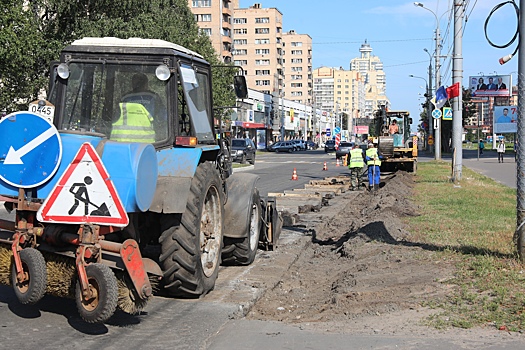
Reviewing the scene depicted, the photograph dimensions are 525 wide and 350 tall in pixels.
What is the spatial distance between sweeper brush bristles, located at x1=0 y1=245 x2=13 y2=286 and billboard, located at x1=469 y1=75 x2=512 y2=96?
76472 mm

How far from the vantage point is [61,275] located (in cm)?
576

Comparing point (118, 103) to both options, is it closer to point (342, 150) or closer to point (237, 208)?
point (237, 208)

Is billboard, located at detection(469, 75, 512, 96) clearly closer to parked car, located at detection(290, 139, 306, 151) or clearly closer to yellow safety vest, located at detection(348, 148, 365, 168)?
parked car, located at detection(290, 139, 306, 151)

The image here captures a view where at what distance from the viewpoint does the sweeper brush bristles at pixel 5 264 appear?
5910 mm

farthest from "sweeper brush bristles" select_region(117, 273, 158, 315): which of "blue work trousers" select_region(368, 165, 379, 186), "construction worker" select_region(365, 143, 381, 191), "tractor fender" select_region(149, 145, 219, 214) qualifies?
"blue work trousers" select_region(368, 165, 379, 186)

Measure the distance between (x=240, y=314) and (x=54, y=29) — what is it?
2705cm

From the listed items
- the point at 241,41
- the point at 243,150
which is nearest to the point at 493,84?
the point at 243,150

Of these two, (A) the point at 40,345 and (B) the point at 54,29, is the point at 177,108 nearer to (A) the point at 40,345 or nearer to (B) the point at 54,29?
(A) the point at 40,345

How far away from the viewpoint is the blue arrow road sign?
19.1ft

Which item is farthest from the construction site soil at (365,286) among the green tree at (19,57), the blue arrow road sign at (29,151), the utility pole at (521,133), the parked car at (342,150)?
the parked car at (342,150)

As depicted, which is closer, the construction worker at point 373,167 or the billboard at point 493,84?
the construction worker at point 373,167

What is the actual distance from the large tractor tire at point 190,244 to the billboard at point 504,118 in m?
74.8

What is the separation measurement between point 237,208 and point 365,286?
184cm

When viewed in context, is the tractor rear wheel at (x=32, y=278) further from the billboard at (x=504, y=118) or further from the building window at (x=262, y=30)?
the building window at (x=262, y=30)
